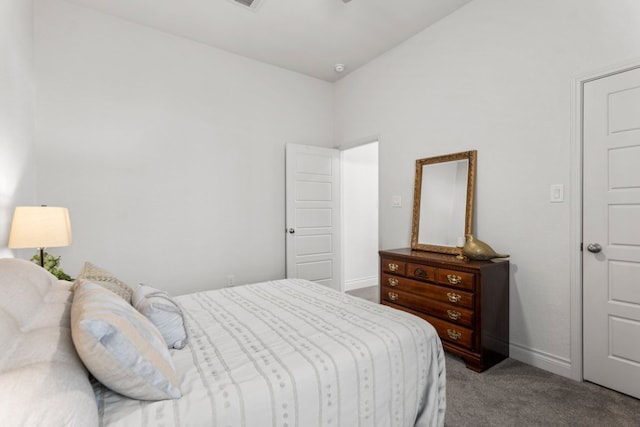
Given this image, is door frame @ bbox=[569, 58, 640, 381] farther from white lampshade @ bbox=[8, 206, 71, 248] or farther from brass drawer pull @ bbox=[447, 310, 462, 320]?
white lampshade @ bbox=[8, 206, 71, 248]

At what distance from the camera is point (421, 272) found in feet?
8.97

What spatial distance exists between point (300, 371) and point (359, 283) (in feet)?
13.1

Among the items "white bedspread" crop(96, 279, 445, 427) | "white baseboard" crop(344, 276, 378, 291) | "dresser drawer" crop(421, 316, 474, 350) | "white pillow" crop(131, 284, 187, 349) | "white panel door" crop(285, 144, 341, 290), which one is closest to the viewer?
"white bedspread" crop(96, 279, 445, 427)

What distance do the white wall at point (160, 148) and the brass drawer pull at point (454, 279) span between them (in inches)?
89.3

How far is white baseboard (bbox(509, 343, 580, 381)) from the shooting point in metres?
2.28

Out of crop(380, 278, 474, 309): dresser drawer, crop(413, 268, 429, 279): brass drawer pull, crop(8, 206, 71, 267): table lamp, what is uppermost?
crop(8, 206, 71, 267): table lamp

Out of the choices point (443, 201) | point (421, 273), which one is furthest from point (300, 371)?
point (443, 201)

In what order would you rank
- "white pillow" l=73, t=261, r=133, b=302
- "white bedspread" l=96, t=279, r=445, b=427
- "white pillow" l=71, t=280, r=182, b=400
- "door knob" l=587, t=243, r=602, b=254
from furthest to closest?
"door knob" l=587, t=243, r=602, b=254
"white pillow" l=73, t=261, r=133, b=302
"white bedspread" l=96, t=279, r=445, b=427
"white pillow" l=71, t=280, r=182, b=400

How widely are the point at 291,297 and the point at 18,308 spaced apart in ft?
4.57

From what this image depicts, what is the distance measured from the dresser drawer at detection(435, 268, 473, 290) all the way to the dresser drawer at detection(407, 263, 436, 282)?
0.05 metres

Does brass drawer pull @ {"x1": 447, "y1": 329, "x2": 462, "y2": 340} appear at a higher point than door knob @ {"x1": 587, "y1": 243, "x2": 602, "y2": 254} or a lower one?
lower

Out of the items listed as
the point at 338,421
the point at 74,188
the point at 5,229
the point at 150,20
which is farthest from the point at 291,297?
the point at 150,20

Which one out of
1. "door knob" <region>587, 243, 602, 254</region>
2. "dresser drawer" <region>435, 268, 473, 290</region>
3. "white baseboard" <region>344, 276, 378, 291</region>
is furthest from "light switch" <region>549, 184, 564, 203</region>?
"white baseboard" <region>344, 276, 378, 291</region>

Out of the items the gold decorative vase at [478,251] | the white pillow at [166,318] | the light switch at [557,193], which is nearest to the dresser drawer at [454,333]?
the gold decorative vase at [478,251]
